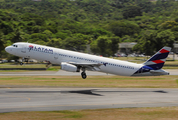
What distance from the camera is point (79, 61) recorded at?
146ft

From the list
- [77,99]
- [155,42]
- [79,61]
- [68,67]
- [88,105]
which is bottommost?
[88,105]

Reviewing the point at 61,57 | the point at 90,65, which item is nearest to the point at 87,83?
the point at 90,65

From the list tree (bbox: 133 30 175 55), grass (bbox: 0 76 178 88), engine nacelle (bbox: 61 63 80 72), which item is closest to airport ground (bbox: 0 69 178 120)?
engine nacelle (bbox: 61 63 80 72)

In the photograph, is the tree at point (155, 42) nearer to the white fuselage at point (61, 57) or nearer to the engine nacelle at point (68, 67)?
the white fuselage at point (61, 57)

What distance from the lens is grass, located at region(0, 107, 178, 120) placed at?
25.3 metres

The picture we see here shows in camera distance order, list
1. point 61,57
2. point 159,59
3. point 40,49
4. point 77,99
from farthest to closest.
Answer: point 159,59 → point 61,57 → point 40,49 → point 77,99

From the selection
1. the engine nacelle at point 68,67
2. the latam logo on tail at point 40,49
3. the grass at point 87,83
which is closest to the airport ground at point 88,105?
the engine nacelle at point 68,67

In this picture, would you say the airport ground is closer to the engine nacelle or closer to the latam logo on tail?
the engine nacelle

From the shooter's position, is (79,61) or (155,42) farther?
(155,42)

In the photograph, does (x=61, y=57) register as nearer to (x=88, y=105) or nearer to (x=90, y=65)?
(x=90, y=65)

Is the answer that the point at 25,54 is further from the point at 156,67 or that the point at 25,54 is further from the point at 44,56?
the point at 156,67

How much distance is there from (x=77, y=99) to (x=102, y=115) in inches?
323

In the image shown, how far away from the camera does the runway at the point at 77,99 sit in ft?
97.5

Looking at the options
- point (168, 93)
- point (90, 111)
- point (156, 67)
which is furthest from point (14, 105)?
point (156, 67)
